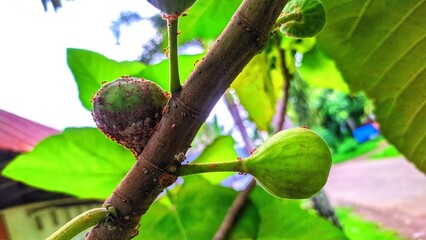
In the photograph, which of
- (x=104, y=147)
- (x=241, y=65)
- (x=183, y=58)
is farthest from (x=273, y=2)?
(x=104, y=147)

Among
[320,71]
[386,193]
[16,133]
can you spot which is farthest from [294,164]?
[386,193]

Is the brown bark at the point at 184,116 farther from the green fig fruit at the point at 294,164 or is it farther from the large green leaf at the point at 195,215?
the large green leaf at the point at 195,215

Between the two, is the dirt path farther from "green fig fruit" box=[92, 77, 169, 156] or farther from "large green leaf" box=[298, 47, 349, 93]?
"green fig fruit" box=[92, 77, 169, 156]

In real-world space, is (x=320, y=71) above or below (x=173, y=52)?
below

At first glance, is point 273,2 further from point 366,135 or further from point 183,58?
point 366,135

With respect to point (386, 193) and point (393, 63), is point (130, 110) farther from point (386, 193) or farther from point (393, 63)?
point (386, 193)

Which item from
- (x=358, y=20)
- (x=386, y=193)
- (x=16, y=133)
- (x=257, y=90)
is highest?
(x=358, y=20)
